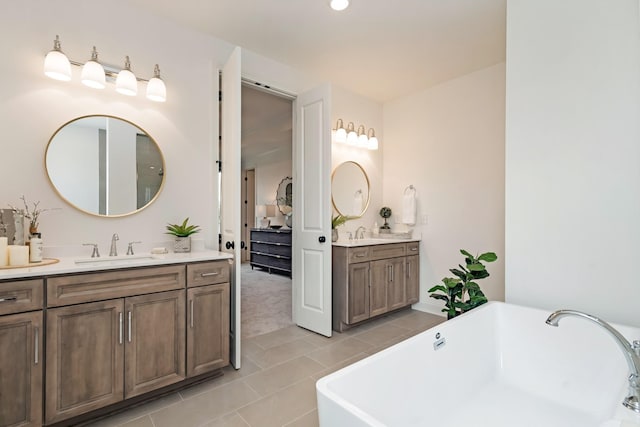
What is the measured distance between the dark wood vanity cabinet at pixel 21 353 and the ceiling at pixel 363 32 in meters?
2.13

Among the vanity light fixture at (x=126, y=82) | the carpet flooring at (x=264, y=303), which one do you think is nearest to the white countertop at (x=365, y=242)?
the carpet flooring at (x=264, y=303)

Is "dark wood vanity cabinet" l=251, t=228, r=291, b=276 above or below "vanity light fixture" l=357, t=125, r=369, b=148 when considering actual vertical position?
below

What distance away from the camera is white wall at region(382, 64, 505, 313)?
3301 millimetres

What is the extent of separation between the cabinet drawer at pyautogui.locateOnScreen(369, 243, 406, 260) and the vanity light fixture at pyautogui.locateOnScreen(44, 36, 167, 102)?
2.40m

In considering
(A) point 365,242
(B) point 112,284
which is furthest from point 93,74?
(A) point 365,242

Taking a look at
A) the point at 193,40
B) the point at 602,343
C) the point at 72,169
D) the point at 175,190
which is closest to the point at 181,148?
the point at 175,190

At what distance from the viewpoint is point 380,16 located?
248 cm

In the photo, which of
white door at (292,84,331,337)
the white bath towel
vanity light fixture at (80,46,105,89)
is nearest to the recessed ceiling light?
white door at (292,84,331,337)

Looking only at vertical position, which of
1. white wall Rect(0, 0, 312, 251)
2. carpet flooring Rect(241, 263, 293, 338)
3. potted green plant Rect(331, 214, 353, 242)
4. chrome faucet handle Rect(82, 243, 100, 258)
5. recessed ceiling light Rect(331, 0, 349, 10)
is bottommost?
carpet flooring Rect(241, 263, 293, 338)

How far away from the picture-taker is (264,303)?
4.25 m

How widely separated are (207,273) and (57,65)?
5.24ft

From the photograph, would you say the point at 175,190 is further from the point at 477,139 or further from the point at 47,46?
the point at 477,139

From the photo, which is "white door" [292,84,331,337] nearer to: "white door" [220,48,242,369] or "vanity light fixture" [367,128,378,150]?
"white door" [220,48,242,369]

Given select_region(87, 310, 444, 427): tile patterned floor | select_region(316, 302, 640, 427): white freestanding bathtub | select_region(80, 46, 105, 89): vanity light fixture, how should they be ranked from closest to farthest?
select_region(316, 302, 640, 427): white freestanding bathtub
select_region(87, 310, 444, 427): tile patterned floor
select_region(80, 46, 105, 89): vanity light fixture
